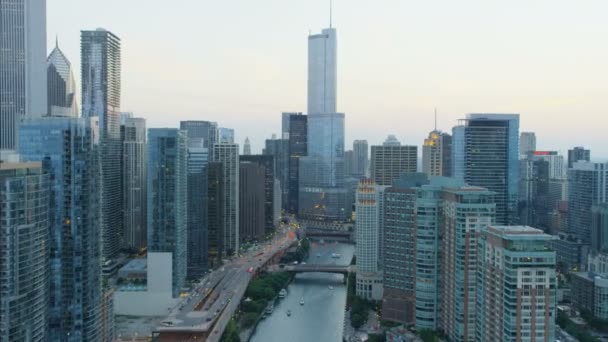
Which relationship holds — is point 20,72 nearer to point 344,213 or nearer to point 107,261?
point 107,261

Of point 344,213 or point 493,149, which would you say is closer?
point 493,149

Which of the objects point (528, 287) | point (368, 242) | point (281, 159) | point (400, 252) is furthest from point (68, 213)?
point (281, 159)

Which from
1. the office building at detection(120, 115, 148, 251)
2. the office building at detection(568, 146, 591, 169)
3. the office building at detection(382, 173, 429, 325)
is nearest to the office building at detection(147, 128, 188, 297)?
the office building at detection(382, 173, 429, 325)

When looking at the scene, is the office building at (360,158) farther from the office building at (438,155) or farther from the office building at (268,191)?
the office building at (438,155)

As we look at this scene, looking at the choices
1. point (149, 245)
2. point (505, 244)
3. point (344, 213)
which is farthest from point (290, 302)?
point (344, 213)

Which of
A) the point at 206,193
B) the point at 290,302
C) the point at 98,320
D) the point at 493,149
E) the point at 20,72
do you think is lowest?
the point at 290,302

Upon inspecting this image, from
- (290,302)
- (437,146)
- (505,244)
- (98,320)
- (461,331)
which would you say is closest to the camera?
(505,244)

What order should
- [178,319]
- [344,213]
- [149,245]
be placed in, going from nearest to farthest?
[178,319], [149,245], [344,213]

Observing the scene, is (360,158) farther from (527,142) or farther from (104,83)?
(104,83)

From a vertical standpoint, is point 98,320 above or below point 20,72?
below
